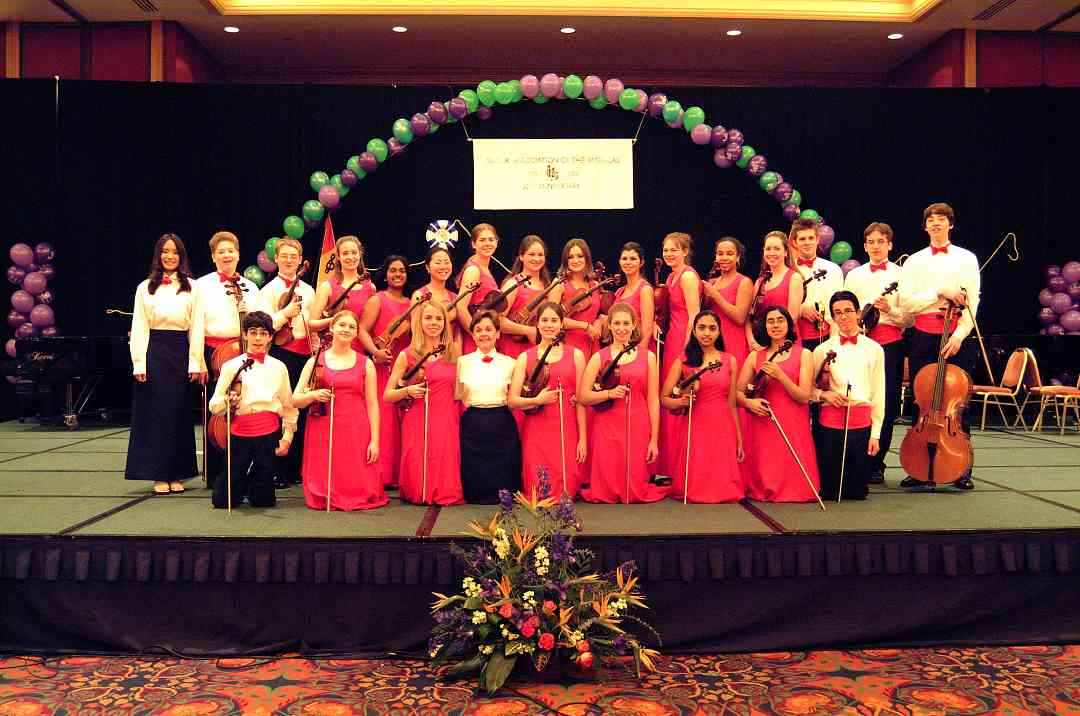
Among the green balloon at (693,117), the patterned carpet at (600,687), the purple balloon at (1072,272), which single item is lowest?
the patterned carpet at (600,687)

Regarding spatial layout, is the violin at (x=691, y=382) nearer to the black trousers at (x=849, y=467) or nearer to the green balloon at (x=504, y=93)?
the black trousers at (x=849, y=467)

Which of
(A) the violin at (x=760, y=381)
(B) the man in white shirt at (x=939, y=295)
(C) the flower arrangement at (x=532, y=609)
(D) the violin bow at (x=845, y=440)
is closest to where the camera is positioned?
(C) the flower arrangement at (x=532, y=609)

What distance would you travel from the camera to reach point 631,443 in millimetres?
3965

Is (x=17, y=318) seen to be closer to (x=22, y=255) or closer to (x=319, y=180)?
(x=22, y=255)

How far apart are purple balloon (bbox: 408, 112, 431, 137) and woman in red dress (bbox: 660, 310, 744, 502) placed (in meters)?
4.03

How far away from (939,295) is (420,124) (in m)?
4.42

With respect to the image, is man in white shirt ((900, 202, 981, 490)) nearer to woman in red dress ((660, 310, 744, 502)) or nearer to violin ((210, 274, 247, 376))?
woman in red dress ((660, 310, 744, 502))

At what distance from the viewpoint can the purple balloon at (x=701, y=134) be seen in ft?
24.6

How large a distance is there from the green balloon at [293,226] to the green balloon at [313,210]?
8 centimetres

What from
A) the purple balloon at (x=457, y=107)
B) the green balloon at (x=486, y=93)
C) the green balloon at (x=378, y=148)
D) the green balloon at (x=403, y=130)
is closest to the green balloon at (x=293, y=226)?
the green balloon at (x=378, y=148)

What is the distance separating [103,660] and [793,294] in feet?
9.94

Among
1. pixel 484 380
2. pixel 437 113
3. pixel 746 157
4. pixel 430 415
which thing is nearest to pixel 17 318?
pixel 437 113

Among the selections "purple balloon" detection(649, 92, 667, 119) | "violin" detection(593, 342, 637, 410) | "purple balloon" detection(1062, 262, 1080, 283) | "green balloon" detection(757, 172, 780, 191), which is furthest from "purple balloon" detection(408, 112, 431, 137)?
"purple balloon" detection(1062, 262, 1080, 283)

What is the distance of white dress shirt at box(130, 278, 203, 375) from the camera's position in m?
4.04
